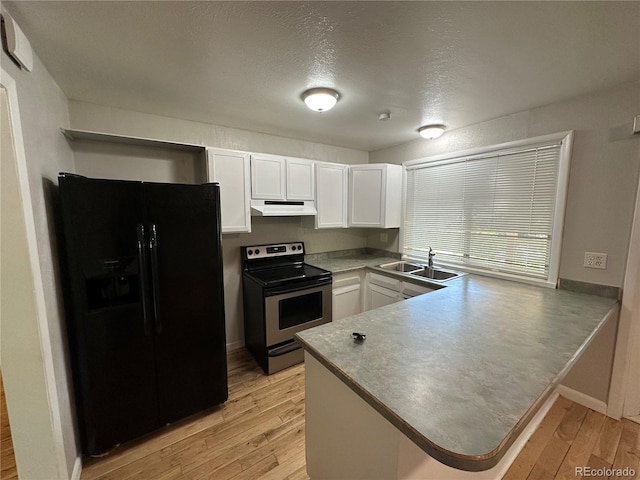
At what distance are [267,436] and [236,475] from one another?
293 millimetres

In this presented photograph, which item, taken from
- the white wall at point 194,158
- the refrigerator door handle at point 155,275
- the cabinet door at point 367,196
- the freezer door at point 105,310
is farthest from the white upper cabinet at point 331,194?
the freezer door at point 105,310

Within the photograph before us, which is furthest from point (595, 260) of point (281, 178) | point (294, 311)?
point (281, 178)

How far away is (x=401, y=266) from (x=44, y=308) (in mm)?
3079

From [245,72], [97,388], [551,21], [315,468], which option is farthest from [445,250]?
[97,388]

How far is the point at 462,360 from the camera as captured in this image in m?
1.12

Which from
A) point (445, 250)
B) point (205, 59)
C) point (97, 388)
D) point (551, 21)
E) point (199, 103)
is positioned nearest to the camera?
point (551, 21)

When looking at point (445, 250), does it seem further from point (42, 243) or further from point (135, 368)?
point (42, 243)

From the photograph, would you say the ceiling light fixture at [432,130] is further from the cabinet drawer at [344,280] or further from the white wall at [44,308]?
the white wall at [44,308]

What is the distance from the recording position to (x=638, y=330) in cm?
182

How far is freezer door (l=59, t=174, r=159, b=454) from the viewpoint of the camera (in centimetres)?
150

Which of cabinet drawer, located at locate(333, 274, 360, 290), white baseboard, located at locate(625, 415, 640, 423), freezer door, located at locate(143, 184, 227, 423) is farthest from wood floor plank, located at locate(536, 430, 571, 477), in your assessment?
freezer door, located at locate(143, 184, 227, 423)

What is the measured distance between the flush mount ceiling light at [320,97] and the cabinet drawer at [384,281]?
1.82m

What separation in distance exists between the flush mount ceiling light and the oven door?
1.62 meters

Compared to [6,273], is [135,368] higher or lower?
lower
